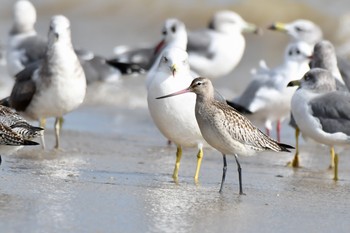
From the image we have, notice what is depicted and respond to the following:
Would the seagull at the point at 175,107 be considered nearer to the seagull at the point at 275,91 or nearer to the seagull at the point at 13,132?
the seagull at the point at 13,132

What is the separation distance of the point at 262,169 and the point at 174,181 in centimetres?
134

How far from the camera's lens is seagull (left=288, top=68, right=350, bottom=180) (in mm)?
8203

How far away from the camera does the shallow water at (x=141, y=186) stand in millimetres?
5711

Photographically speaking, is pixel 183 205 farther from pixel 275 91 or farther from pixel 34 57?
pixel 34 57

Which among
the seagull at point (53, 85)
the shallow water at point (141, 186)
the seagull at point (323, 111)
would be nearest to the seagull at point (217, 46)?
the shallow water at point (141, 186)

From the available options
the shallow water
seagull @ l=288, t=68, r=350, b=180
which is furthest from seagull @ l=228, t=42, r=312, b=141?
seagull @ l=288, t=68, r=350, b=180

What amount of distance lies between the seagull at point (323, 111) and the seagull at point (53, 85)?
6.96 ft

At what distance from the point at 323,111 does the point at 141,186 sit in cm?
198

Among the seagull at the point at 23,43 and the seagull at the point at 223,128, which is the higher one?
the seagull at the point at 23,43

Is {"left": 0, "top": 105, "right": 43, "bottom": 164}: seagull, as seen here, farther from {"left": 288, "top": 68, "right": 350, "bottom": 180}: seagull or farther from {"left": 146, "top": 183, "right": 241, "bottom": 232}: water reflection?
{"left": 288, "top": 68, "right": 350, "bottom": 180}: seagull

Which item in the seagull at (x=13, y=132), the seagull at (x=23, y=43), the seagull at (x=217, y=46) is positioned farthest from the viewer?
the seagull at (x=217, y=46)

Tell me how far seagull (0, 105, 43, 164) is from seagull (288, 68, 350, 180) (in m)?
2.39

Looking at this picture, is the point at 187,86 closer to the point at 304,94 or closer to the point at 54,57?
the point at 304,94

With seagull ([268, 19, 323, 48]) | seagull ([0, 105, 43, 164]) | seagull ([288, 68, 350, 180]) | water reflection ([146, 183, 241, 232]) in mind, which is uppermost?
seagull ([268, 19, 323, 48])
